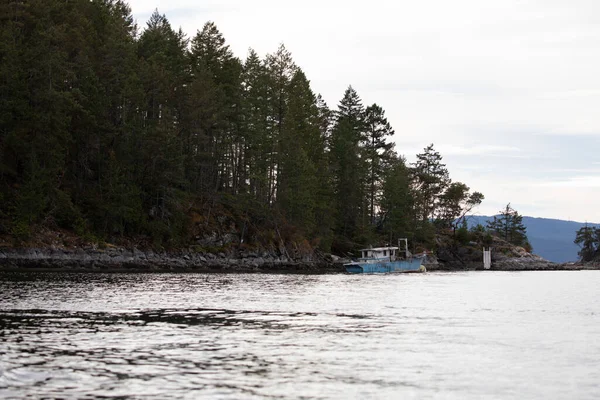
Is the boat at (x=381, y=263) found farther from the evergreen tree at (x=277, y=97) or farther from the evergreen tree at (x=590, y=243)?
the evergreen tree at (x=590, y=243)

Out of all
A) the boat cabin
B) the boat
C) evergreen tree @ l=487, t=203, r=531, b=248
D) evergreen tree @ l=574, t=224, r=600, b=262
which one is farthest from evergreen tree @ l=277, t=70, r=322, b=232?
evergreen tree @ l=574, t=224, r=600, b=262

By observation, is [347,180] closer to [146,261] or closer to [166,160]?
[166,160]

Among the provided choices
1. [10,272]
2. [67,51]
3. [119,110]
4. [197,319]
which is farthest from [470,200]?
[197,319]

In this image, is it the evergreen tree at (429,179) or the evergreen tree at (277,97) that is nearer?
the evergreen tree at (277,97)

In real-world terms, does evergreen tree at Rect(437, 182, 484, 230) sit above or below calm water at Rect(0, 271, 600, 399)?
above

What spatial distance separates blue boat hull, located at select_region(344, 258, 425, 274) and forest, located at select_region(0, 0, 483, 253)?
11.1 m

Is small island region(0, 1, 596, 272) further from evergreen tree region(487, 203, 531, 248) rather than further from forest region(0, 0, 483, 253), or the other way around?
evergreen tree region(487, 203, 531, 248)

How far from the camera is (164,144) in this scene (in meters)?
76.9

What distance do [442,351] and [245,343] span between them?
5932mm

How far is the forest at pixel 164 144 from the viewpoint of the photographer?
63.6m

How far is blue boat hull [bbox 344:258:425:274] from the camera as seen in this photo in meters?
86.6

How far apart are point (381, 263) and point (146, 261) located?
3513 centimetres

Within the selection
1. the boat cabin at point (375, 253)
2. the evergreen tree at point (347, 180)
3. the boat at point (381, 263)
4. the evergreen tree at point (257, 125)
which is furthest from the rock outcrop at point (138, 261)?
the evergreen tree at point (347, 180)

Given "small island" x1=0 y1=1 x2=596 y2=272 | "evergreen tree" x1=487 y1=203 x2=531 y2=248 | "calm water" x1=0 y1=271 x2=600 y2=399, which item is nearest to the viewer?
"calm water" x1=0 y1=271 x2=600 y2=399
